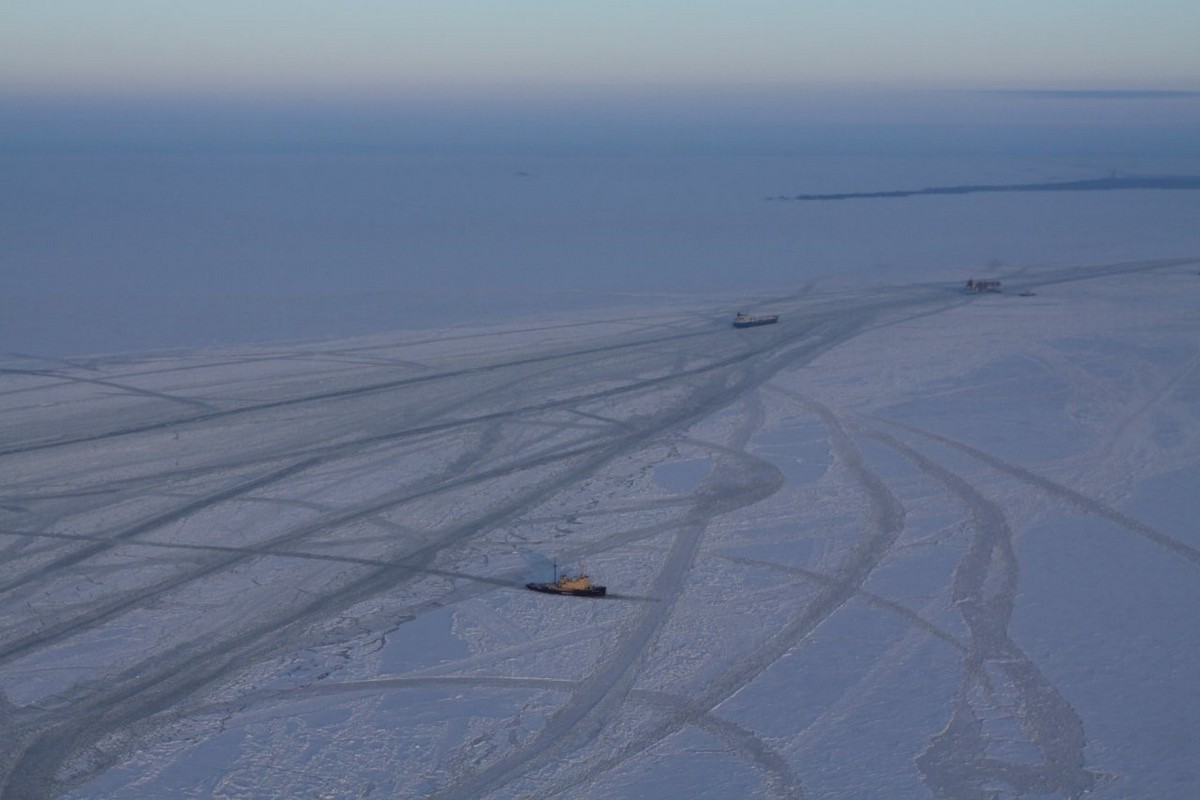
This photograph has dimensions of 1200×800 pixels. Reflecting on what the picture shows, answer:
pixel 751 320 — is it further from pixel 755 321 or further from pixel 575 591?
pixel 575 591

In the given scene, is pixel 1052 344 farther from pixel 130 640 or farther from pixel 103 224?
pixel 103 224

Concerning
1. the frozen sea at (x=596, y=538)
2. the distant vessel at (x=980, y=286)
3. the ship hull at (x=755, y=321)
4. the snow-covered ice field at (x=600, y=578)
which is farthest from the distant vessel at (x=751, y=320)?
the distant vessel at (x=980, y=286)

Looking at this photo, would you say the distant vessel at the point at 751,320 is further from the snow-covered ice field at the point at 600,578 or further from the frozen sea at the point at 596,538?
the snow-covered ice field at the point at 600,578

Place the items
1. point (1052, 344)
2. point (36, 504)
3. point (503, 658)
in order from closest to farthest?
point (503, 658) < point (36, 504) < point (1052, 344)

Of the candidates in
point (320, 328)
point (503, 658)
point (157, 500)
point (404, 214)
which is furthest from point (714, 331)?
point (404, 214)

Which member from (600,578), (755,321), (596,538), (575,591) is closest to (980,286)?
(755,321)

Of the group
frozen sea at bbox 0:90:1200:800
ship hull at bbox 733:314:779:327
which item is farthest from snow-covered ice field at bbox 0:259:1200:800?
ship hull at bbox 733:314:779:327

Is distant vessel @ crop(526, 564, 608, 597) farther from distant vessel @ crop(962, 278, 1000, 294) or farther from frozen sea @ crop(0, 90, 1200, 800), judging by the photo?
distant vessel @ crop(962, 278, 1000, 294)
